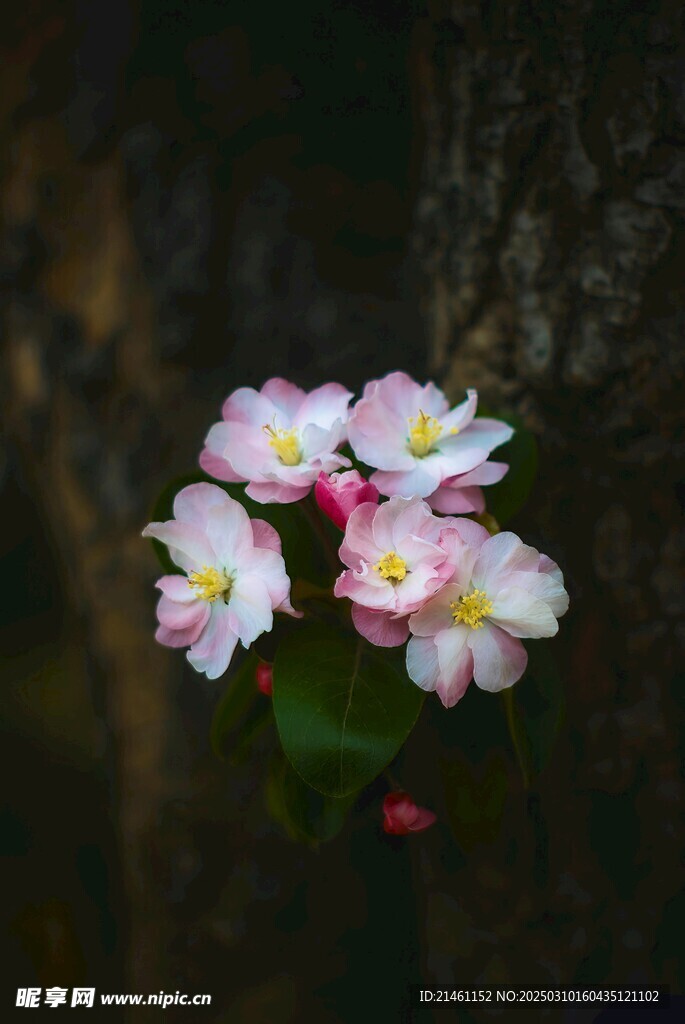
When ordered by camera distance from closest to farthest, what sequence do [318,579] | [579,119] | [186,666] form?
1. [318,579]
2. [579,119]
3. [186,666]

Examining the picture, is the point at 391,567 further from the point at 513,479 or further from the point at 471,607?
the point at 513,479

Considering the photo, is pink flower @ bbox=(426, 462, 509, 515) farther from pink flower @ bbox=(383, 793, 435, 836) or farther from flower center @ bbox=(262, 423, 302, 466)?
pink flower @ bbox=(383, 793, 435, 836)

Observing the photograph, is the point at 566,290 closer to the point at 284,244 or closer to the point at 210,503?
the point at 284,244

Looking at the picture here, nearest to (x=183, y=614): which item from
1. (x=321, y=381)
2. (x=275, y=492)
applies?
(x=275, y=492)

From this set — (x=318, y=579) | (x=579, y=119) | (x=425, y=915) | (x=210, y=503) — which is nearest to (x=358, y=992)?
(x=425, y=915)

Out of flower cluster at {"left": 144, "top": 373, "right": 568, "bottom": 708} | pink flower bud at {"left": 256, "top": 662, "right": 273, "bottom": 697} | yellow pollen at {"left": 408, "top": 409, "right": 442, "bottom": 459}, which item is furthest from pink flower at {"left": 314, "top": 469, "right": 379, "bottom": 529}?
pink flower bud at {"left": 256, "top": 662, "right": 273, "bottom": 697}

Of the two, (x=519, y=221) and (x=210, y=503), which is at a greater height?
(x=519, y=221)
